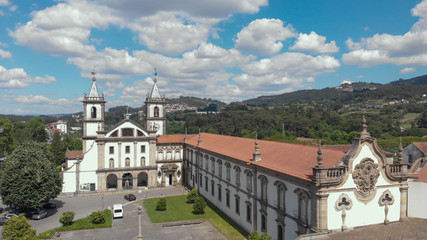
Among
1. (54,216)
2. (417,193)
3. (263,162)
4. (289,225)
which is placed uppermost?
(263,162)

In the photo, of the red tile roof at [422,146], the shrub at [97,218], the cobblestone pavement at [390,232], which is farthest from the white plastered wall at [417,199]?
the shrub at [97,218]

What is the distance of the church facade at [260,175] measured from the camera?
2333 centimetres

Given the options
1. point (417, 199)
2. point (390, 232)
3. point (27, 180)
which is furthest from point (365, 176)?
point (27, 180)

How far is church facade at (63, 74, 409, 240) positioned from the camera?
23328 millimetres

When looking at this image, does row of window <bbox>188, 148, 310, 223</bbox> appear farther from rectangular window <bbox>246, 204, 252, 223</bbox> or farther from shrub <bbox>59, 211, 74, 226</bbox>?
shrub <bbox>59, 211, 74, 226</bbox>

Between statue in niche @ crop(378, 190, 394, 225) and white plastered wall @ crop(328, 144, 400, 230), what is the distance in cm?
23

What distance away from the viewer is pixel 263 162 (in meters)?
31.0

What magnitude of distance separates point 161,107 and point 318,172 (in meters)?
46.6

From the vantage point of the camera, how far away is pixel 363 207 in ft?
80.1

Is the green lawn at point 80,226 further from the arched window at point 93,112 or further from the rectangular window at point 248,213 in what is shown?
the arched window at point 93,112

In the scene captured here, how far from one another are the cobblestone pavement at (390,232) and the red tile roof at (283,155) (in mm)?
4998

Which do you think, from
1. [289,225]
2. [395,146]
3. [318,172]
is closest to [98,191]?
[289,225]

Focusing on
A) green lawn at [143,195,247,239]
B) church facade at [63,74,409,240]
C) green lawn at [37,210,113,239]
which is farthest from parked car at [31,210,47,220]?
green lawn at [143,195,247,239]

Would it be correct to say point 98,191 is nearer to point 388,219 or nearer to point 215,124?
point 388,219
